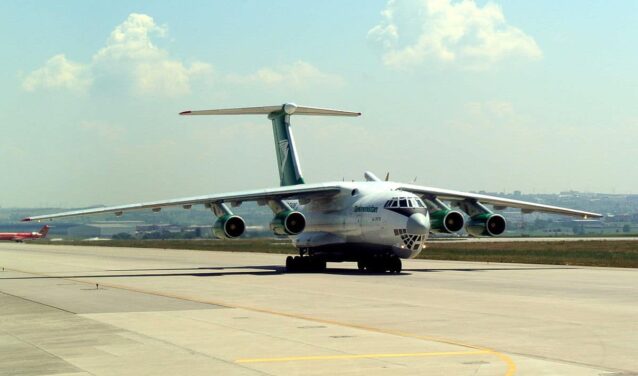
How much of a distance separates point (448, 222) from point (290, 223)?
19.5 feet

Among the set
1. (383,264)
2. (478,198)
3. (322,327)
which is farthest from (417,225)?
(322,327)

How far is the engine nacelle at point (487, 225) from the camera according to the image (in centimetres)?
3569

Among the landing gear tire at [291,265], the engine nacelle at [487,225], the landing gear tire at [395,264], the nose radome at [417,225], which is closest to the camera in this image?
the nose radome at [417,225]

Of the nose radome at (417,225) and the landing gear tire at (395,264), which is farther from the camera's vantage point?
the landing gear tire at (395,264)

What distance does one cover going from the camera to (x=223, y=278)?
103ft

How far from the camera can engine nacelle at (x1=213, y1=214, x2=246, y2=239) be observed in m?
34.6

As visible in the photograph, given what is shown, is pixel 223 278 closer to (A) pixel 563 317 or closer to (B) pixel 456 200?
(B) pixel 456 200

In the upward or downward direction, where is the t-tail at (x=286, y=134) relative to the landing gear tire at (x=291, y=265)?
upward

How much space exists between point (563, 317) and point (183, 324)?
282 inches

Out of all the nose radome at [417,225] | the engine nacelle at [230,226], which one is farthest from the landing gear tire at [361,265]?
the engine nacelle at [230,226]

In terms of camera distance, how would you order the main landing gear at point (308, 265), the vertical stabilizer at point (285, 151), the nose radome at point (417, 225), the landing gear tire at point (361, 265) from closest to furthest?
1. the nose radome at point (417, 225)
2. the landing gear tire at point (361, 265)
3. the main landing gear at point (308, 265)
4. the vertical stabilizer at point (285, 151)

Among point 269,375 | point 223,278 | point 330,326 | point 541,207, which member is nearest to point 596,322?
point 330,326

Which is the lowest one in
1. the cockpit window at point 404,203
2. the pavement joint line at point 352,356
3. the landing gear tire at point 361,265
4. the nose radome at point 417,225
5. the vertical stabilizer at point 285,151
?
the pavement joint line at point 352,356

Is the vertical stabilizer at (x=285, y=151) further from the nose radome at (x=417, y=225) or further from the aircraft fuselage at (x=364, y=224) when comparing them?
the nose radome at (x=417, y=225)
